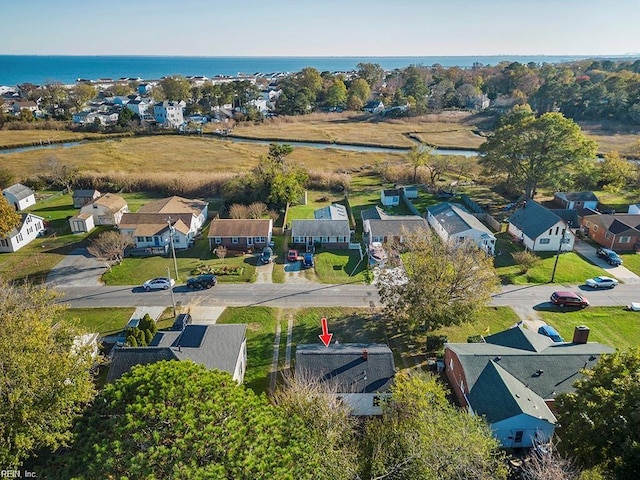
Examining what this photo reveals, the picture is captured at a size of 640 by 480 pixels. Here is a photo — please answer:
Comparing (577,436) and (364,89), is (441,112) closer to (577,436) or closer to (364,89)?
(364,89)

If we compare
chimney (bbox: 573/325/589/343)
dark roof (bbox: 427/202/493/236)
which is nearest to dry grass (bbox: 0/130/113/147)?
dark roof (bbox: 427/202/493/236)

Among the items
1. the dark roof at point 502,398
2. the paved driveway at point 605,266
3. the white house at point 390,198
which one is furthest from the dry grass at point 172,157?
the dark roof at point 502,398

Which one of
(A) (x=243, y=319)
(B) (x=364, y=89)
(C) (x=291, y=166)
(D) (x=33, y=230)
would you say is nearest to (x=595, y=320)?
(A) (x=243, y=319)

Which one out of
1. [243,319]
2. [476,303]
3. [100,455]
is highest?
[100,455]

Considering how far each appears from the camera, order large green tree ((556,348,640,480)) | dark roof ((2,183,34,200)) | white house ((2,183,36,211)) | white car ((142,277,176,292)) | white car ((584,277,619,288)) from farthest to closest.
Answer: dark roof ((2,183,34,200))
white house ((2,183,36,211))
white car ((142,277,176,292))
white car ((584,277,619,288))
large green tree ((556,348,640,480))

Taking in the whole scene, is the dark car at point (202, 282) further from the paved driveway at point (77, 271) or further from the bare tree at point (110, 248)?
the bare tree at point (110, 248)

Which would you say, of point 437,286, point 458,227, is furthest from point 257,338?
point 458,227

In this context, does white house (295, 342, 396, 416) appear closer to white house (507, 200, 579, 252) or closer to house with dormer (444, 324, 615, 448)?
house with dormer (444, 324, 615, 448)
